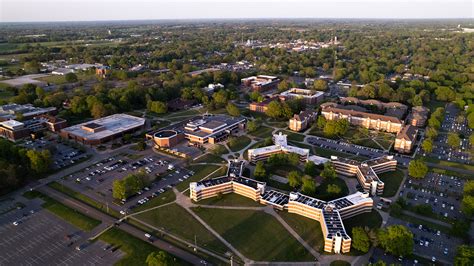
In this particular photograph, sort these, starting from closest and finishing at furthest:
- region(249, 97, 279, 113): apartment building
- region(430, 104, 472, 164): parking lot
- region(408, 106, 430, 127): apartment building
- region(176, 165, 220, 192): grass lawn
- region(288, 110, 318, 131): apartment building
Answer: region(176, 165, 220, 192): grass lawn
region(430, 104, 472, 164): parking lot
region(288, 110, 318, 131): apartment building
region(408, 106, 430, 127): apartment building
region(249, 97, 279, 113): apartment building

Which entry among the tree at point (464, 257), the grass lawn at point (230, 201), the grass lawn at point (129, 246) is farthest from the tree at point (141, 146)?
the tree at point (464, 257)

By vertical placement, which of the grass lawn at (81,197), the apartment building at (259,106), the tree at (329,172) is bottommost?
the grass lawn at (81,197)

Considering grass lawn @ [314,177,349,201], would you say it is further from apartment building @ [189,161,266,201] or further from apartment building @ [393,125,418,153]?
apartment building @ [393,125,418,153]

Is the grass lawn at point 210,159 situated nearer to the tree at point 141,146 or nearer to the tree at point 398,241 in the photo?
the tree at point 141,146

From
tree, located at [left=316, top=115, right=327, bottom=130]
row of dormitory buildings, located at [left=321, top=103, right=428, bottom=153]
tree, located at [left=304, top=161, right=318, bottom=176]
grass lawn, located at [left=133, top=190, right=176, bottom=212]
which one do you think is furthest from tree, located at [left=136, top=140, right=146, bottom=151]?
row of dormitory buildings, located at [left=321, top=103, right=428, bottom=153]

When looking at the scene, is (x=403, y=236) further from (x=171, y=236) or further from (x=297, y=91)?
(x=297, y=91)

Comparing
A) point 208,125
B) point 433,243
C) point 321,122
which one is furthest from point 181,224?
point 321,122

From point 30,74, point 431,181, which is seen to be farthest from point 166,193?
point 30,74
